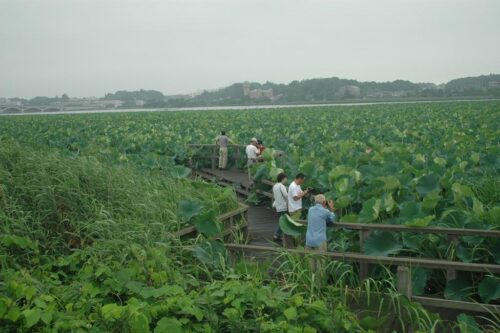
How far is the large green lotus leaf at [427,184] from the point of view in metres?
5.96

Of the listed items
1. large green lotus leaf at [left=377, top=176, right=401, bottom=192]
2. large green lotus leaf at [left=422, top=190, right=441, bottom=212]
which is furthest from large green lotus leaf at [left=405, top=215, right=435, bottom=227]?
large green lotus leaf at [left=377, top=176, right=401, bottom=192]

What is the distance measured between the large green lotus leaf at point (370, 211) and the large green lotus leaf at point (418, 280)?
106cm

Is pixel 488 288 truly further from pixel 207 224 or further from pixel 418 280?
pixel 207 224

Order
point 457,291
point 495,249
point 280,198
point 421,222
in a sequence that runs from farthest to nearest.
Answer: point 280,198 < point 495,249 < point 421,222 < point 457,291

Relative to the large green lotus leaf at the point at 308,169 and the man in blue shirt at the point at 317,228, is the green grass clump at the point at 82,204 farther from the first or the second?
the large green lotus leaf at the point at 308,169

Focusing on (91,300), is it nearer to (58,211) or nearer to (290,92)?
(58,211)

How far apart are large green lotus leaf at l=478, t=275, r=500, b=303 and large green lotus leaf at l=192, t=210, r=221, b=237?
8.02 ft

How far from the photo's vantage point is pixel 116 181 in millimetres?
6109

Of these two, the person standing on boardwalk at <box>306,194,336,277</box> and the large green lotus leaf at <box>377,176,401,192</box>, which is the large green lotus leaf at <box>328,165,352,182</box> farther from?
the person standing on boardwalk at <box>306,194,336,277</box>

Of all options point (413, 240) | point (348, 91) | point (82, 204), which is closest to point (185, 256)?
point (82, 204)

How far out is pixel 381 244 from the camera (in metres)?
4.42

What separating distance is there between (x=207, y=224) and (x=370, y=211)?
5.84 feet

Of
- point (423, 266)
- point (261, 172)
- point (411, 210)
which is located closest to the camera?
point (423, 266)

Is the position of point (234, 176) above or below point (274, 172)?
below
